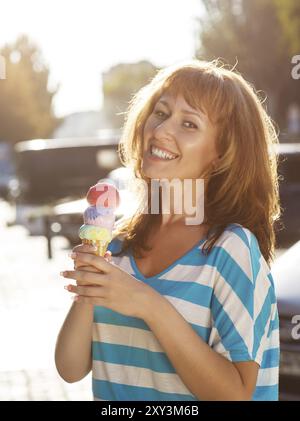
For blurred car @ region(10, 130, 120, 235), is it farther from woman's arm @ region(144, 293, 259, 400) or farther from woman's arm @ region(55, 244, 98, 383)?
woman's arm @ region(144, 293, 259, 400)

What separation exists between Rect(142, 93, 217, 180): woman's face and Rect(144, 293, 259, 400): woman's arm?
1.30 ft

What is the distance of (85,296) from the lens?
1.87 meters

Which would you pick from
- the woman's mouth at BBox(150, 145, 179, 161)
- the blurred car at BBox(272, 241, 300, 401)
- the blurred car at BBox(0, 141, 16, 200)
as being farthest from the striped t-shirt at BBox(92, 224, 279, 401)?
the blurred car at BBox(0, 141, 16, 200)

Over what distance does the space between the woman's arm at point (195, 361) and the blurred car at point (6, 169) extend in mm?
35577

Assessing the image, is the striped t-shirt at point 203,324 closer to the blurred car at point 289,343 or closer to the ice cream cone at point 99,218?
the ice cream cone at point 99,218

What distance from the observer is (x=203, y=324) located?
Result: 6.59 feet

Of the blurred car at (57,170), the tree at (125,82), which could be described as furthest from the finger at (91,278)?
the tree at (125,82)

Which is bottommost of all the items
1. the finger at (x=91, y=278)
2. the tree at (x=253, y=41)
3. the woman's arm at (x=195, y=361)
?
the woman's arm at (x=195, y=361)

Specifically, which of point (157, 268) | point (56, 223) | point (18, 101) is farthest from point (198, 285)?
point (18, 101)

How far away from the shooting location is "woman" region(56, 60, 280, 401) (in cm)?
192

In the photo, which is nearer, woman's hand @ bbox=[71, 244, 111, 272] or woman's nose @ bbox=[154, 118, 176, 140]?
woman's hand @ bbox=[71, 244, 111, 272]

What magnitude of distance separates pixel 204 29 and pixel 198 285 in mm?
33397

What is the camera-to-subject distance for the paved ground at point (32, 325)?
19.4 ft

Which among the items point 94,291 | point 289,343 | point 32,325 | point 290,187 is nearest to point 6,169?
point 290,187
